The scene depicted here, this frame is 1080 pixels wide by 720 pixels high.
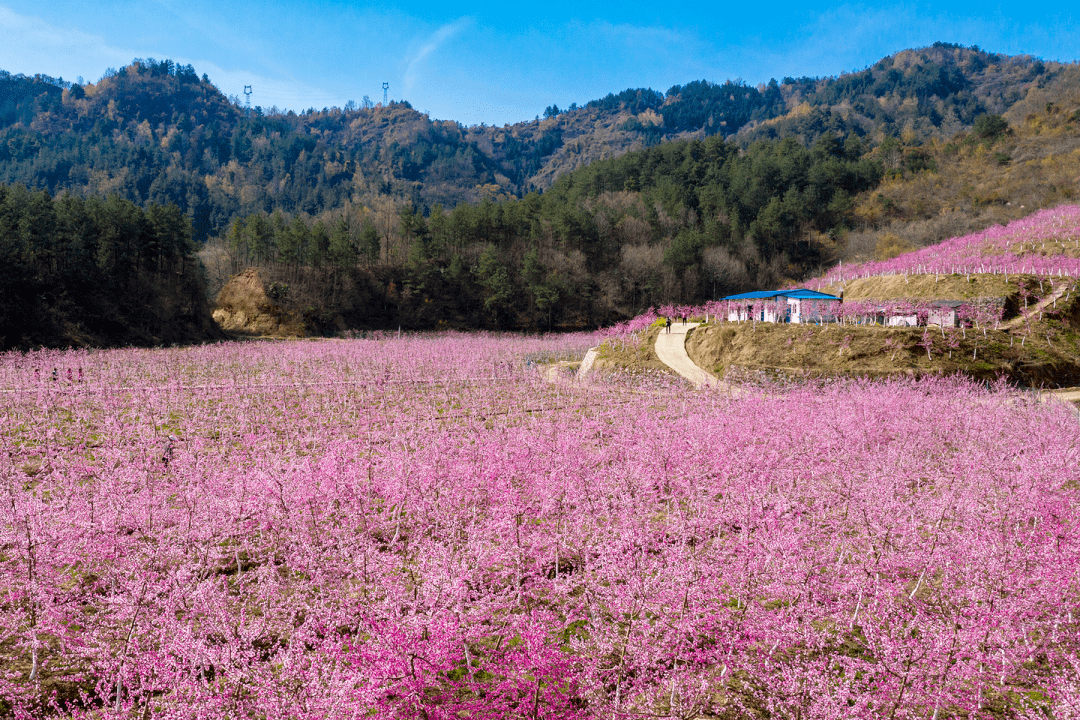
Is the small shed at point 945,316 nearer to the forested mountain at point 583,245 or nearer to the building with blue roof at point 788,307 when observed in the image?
the building with blue roof at point 788,307

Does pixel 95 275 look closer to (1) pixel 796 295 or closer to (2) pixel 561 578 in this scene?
(1) pixel 796 295

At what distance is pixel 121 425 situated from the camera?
A: 1262 cm

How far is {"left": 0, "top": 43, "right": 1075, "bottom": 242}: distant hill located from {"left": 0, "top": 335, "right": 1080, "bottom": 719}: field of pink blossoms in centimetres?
10426

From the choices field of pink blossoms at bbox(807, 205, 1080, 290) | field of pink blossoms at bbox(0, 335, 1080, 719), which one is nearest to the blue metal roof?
Answer: field of pink blossoms at bbox(807, 205, 1080, 290)

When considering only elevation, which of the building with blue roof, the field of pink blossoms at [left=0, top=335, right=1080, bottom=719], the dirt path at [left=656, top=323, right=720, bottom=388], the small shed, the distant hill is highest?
the distant hill

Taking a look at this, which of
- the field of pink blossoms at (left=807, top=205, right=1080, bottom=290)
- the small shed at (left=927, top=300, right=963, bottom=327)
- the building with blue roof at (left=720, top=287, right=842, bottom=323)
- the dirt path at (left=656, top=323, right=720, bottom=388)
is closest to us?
the dirt path at (left=656, top=323, right=720, bottom=388)

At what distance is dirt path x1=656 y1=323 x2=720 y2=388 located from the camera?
19953 millimetres

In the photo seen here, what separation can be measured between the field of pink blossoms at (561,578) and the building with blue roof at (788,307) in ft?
57.1

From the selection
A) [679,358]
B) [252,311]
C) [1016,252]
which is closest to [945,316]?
[679,358]

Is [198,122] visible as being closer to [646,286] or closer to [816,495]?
[646,286]

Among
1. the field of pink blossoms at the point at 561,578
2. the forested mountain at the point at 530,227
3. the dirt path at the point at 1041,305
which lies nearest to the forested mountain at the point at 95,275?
the forested mountain at the point at 530,227

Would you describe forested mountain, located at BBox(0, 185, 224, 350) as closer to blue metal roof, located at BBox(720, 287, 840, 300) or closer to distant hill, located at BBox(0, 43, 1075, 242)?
blue metal roof, located at BBox(720, 287, 840, 300)

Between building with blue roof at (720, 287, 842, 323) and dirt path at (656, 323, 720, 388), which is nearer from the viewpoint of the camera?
dirt path at (656, 323, 720, 388)

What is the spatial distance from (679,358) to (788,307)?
1047 cm
